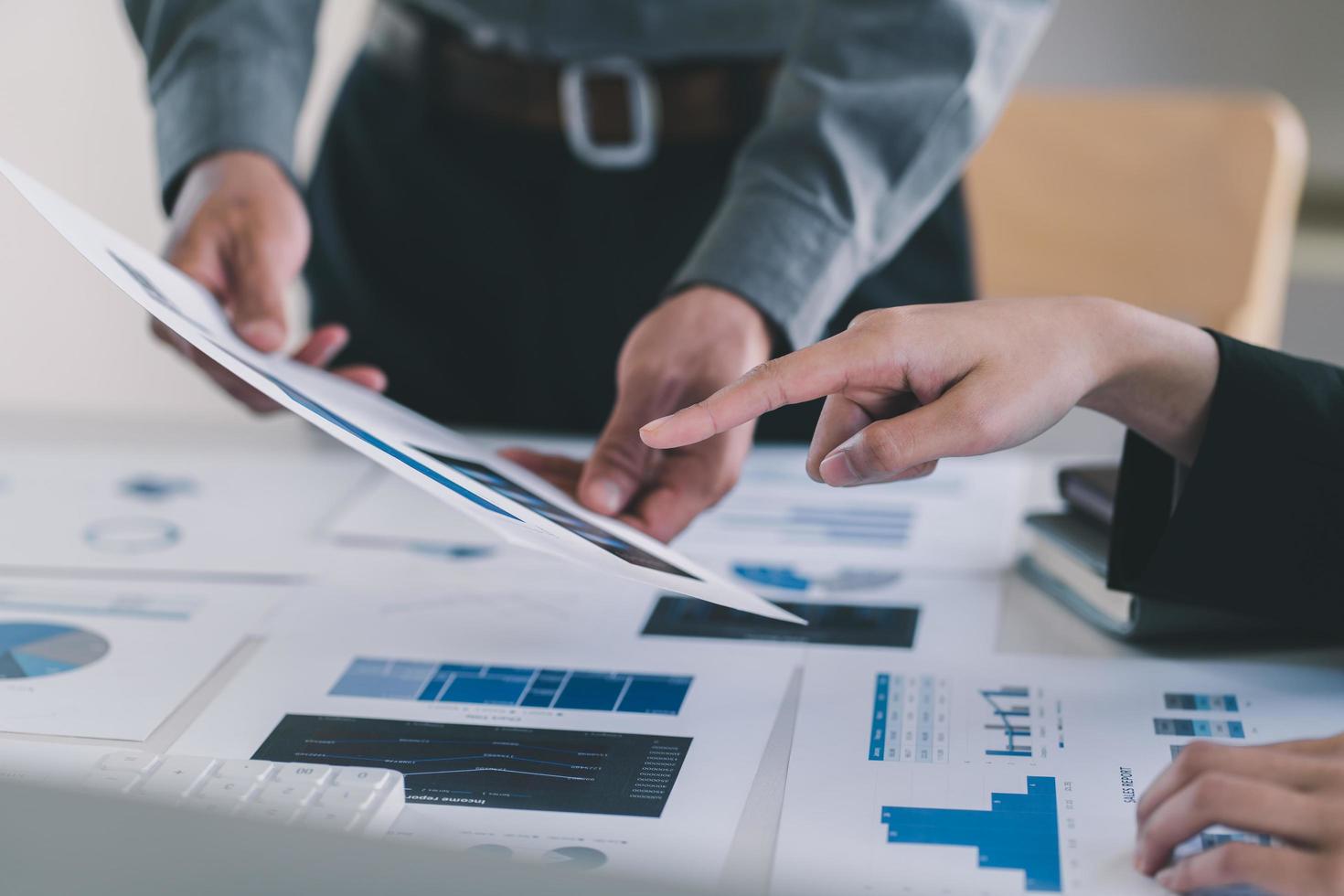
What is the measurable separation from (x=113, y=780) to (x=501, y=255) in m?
0.86

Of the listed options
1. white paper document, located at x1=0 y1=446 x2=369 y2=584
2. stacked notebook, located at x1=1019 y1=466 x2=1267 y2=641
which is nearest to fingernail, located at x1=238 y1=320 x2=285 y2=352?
white paper document, located at x1=0 y1=446 x2=369 y2=584

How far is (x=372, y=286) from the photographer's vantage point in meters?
1.55

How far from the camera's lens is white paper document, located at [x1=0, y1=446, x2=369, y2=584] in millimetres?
1100

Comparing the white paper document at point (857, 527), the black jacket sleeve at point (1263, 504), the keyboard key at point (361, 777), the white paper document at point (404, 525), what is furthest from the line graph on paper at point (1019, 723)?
the white paper document at point (404, 525)

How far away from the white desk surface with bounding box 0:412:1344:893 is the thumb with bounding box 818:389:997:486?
0.58 ft

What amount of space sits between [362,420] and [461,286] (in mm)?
643

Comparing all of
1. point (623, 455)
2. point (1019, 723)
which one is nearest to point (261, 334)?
point (623, 455)

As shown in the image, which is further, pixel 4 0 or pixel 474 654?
pixel 4 0

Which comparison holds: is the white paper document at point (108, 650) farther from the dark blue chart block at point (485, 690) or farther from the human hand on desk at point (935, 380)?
the human hand on desk at point (935, 380)

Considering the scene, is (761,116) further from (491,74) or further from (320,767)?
(320,767)

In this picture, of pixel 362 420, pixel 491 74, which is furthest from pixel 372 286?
pixel 362 420

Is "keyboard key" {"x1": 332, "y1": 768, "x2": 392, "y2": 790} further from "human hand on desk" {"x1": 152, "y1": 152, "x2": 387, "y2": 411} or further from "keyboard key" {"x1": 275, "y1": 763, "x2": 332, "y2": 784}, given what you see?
"human hand on desk" {"x1": 152, "y1": 152, "x2": 387, "y2": 411}

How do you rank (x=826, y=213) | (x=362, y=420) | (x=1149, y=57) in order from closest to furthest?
(x=362, y=420)
(x=826, y=213)
(x=1149, y=57)

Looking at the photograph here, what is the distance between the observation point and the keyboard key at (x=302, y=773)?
73 centimetres
